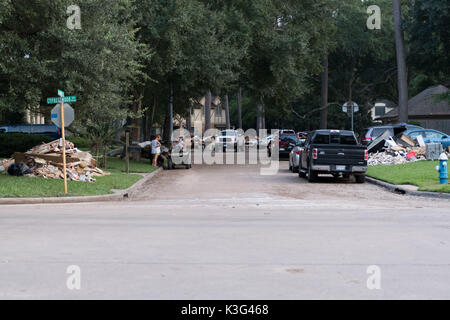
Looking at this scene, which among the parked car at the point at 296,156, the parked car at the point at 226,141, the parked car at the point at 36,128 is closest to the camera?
the parked car at the point at 296,156

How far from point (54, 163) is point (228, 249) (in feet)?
43.9

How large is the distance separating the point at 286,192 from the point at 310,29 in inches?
718

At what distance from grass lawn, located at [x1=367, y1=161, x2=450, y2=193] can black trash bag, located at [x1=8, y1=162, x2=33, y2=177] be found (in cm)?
1233

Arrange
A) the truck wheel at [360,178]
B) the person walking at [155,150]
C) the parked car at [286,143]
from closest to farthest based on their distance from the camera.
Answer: the truck wheel at [360,178]
the person walking at [155,150]
the parked car at [286,143]

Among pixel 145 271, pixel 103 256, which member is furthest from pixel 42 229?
pixel 145 271

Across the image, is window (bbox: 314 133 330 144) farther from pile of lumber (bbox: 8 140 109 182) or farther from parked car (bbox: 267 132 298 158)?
parked car (bbox: 267 132 298 158)

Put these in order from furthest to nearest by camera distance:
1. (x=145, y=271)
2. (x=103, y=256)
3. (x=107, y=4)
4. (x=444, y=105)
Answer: (x=444, y=105), (x=107, y=4), (x=103, y=256), (x=145, y=271)

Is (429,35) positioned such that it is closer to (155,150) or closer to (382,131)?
(382,131)

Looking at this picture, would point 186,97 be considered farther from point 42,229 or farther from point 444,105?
point 444,105

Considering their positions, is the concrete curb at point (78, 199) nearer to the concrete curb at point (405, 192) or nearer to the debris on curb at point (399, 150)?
the concrete curb at point (405, 192)

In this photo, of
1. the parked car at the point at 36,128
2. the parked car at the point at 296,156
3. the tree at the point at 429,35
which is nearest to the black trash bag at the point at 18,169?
the parked car at the point at 296,156

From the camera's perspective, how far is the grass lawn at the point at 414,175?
18.5 metres

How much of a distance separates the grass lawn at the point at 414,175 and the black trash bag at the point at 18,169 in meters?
12.3
